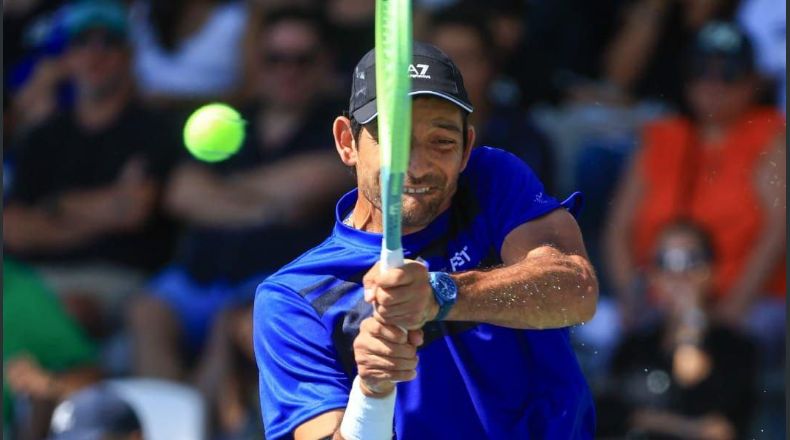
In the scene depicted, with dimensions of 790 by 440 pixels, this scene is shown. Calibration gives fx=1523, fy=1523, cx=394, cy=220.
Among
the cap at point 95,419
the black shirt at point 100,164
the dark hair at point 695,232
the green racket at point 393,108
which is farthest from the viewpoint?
the black shirt at point 100,164

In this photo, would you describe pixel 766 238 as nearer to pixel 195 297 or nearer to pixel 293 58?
pixel 293 58

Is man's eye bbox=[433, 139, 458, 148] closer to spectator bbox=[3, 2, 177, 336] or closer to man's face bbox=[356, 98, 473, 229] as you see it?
man's face bbox=[356, 98, 473, 229]

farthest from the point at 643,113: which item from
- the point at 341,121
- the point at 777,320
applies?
the point at 341,121

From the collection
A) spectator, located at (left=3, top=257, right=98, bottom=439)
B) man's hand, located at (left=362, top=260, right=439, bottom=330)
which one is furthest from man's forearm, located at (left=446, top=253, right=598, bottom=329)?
spectator, located at (left=3, top=257, right=98, bottom=439)

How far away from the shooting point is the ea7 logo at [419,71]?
3988 mm

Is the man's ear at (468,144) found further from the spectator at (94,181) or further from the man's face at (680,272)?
the spectator at (94,181)

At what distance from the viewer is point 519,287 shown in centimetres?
385

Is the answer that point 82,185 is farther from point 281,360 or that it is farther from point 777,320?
point 281,360

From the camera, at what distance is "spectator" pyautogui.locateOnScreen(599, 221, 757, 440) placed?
7879 millimetres

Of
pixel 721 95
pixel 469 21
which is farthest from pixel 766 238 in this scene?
pixel 469 21

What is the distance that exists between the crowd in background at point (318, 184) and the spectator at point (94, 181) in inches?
0.5

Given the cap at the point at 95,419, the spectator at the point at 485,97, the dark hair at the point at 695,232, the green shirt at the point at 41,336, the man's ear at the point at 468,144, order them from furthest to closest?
the green shirt at the point at 41,336 → the spectator at the point at 485,97 → the dark hair at the point at 695,232 → the cap at the point at 95,419 → the man's ear at the point at 468,144

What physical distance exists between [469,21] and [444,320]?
4943 millimetres

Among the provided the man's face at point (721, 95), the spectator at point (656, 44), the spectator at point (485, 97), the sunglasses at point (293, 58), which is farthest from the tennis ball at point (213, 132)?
the spectator at point (656, 44)
